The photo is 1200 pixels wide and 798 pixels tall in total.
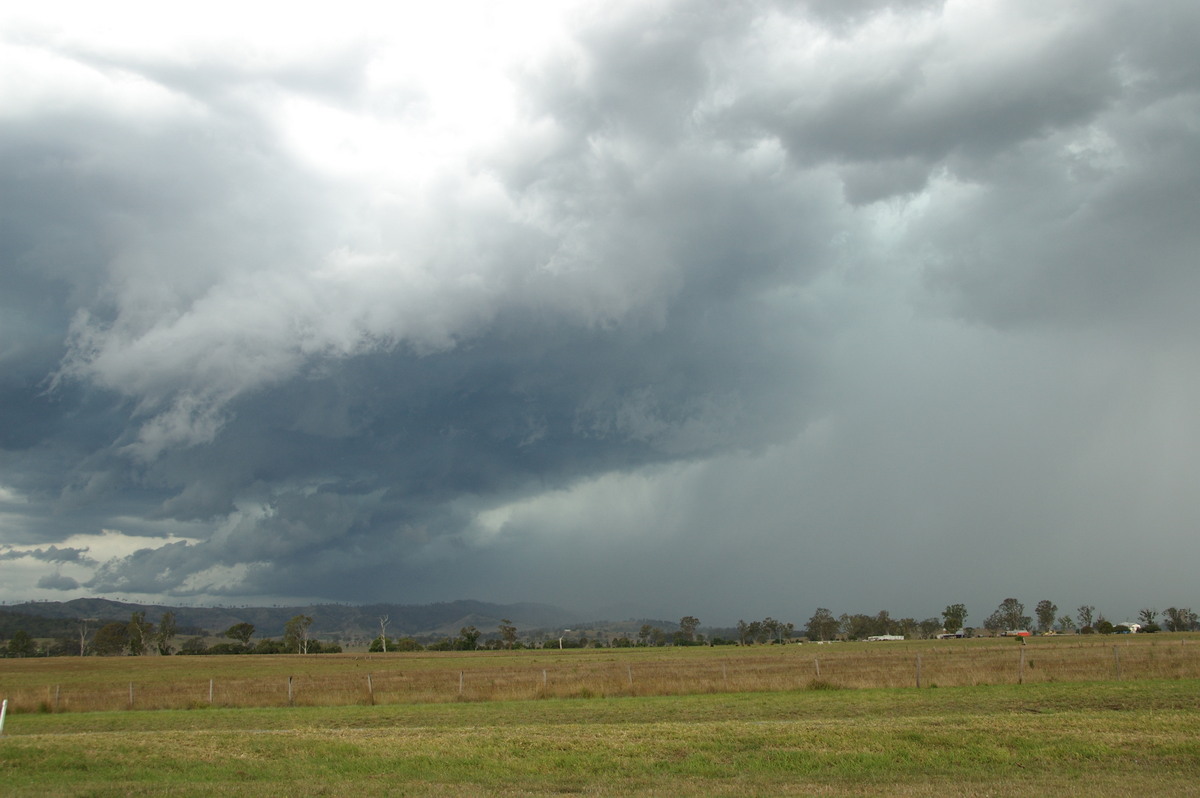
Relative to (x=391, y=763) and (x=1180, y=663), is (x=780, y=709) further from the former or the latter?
(x=1180, y=663)

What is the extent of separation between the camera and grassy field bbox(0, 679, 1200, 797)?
632 inches

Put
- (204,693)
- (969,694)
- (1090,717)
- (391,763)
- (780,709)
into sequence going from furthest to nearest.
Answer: (204,693) → (969,694) → (780,709) → (1090,717) → (391,763)

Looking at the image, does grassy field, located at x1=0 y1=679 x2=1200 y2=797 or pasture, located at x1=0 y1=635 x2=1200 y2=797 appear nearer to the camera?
grassy field, located at x1=0 y1=679 x2=1200 y2=797

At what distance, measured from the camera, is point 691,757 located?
19.2 m

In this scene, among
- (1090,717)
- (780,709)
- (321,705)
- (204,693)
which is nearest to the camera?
(1090,717)

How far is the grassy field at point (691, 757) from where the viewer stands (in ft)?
52.6

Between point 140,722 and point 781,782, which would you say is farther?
point 140,722

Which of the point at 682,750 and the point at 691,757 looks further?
the point at 682,750

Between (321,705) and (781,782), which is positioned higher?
(781,782)

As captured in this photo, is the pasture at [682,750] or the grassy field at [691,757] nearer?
the grassy field at [691,757]

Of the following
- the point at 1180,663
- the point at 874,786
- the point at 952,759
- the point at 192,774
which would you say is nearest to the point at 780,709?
the point at 952,759

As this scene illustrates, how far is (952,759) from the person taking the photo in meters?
17.7

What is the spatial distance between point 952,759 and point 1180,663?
108 ft

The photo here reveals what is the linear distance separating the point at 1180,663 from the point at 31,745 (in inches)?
1951
